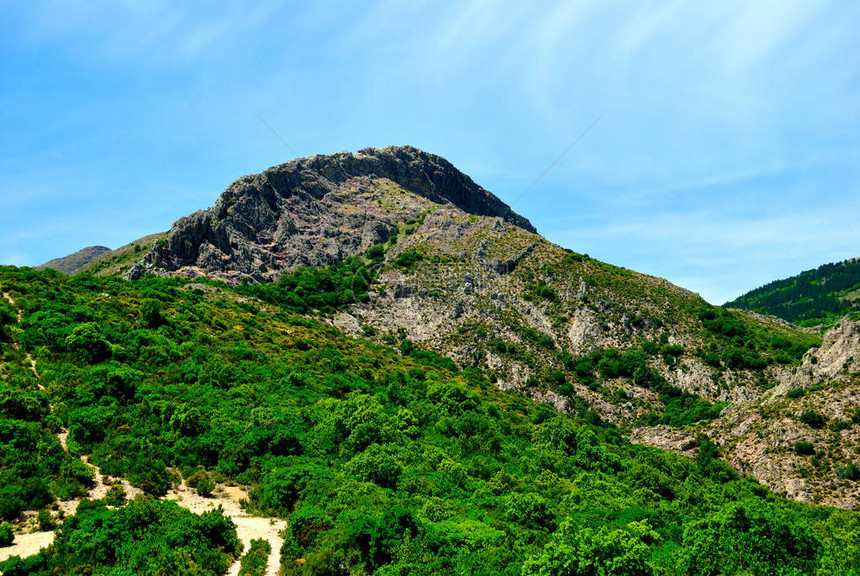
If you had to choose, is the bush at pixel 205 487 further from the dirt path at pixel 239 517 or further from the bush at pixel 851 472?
the bush at pixel 851 472

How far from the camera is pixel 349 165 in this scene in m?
147

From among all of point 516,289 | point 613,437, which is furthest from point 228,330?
point 516,289

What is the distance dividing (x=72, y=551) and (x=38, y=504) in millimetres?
5146

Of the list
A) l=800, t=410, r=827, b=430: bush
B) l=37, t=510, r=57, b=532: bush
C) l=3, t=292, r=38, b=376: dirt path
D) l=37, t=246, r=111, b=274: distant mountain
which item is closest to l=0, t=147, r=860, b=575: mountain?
l=37, t=510, r=57, b=532: bush

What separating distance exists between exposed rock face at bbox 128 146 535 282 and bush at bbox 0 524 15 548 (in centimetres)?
7813

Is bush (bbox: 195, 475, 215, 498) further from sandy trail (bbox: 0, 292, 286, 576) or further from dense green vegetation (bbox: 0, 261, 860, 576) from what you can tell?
dense green vegetation (bbox: 0, 261, 860, 576)

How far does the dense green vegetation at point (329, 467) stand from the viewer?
18734 mm

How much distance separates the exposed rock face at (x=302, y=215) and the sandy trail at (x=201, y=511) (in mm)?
72780

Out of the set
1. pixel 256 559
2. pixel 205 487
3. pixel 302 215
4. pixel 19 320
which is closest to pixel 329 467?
pixel 205 487

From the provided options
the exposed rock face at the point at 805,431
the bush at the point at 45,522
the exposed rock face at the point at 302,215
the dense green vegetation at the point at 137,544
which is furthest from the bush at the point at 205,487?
the exposed rock face at the point at 302,215

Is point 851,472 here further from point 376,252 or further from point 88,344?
point 376,252

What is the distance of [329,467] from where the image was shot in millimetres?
30938

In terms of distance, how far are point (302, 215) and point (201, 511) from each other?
106799mm

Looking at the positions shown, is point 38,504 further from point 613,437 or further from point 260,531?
point 613,437
